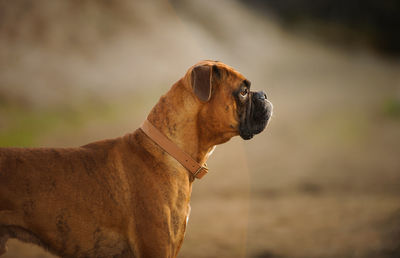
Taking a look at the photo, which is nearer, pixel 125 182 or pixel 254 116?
pixel 125 182

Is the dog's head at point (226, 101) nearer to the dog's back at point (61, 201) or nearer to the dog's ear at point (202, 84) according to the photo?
the dog's ear at point (202, 84)

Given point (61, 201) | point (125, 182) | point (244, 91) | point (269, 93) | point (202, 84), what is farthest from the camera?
point (269, 93)

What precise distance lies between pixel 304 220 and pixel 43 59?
13102 millimetres

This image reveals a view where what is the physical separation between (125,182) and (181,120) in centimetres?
70

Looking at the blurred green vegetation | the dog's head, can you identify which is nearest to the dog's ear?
the dog's head

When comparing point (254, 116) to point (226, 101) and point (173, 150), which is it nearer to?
point (226, 101)

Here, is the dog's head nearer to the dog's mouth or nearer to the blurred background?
the dog's mouth

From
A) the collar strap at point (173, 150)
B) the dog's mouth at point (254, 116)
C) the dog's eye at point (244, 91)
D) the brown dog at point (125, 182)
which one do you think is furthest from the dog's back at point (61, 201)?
the dog's eye at point (244, 91)

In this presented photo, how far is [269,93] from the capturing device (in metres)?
23.1

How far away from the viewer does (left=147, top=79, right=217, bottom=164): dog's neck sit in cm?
328

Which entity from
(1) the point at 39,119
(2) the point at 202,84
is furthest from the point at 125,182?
(1) the point at 39,119

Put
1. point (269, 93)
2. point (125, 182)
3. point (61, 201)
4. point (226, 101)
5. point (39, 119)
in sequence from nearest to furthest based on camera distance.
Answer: point (61, 201) < point (125, 182) < point (226, 101) < point (39, 119) < point (269, 93)

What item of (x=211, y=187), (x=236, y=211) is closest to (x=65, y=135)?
(x=211, y=187)

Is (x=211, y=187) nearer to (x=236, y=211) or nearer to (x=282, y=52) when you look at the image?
(x=236, y=211)
